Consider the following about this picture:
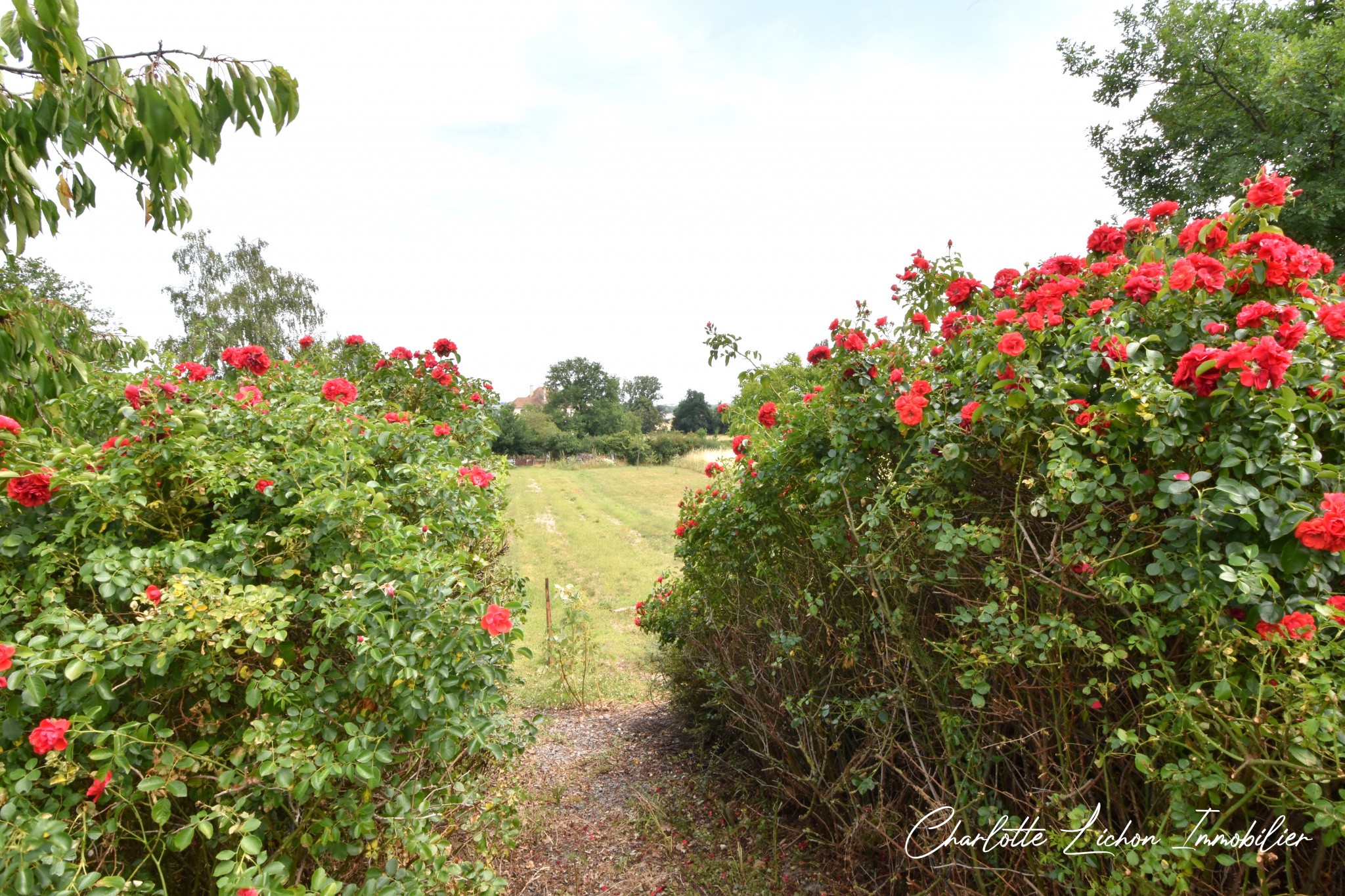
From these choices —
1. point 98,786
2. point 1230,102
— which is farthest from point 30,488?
point 1230,102

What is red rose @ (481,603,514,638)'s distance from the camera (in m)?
1.77

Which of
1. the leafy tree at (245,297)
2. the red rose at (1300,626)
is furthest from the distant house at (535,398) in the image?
the red rose at (1300,626)

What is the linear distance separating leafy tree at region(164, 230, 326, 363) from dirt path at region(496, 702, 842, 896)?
21141 millimetres

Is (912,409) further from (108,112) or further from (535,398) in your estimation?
(535,398)

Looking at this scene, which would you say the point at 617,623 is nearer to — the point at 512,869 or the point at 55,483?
the point at 512,869

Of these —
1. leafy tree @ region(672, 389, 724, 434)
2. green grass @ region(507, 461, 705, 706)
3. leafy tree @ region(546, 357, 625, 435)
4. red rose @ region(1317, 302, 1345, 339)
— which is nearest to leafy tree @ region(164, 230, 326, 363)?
green grass @ region(507, 461, 705, 706)

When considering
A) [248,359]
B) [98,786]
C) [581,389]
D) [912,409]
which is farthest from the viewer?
[581,389]

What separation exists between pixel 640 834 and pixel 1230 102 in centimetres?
1727

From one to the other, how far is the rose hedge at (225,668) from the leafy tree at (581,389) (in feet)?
196

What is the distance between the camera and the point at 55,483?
1618 millimetres

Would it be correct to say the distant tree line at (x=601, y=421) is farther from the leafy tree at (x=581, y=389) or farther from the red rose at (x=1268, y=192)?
the red rose at (x=1268, y=192)

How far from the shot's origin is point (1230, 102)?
40.8ft

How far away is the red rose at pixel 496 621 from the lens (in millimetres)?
1771

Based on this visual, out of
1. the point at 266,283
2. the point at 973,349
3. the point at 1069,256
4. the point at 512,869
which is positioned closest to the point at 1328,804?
the point at 973,349
